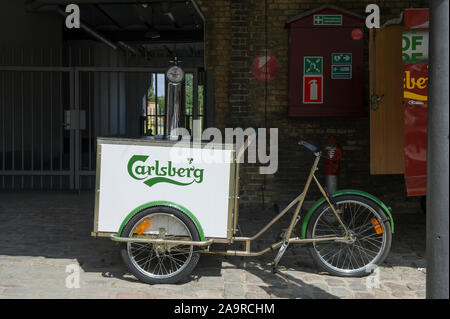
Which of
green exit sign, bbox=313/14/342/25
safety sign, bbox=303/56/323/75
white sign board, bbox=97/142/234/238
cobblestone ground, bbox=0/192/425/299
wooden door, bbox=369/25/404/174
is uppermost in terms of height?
green exit sign, bbox=313/14/342/25

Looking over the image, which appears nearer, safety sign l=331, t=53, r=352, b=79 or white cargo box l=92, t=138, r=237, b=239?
white cargo box l=92, t=138, r=237, b=239

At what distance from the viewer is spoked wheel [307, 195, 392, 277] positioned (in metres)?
4.60

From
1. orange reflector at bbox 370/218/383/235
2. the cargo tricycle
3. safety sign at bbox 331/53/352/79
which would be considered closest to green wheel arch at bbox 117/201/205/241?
the cargo tricycle

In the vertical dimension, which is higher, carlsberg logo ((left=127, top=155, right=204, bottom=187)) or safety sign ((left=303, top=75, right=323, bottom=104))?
safety sign ((left=303, top=75, right=323, bottom=104))

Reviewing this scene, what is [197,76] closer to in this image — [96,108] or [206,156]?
[206,156]

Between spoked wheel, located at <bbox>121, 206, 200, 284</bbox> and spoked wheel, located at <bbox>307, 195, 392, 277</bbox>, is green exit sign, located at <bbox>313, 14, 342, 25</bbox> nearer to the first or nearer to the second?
spoked wheel, located at <bbox>307, 195, 392, 277</bbox>

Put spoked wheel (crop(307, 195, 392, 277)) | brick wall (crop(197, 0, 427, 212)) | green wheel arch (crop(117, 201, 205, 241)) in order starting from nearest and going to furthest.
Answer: green wheel arch (crop(117, 201, 205, 241)) < spoked wheel (crop(307, 195, 392, 277)) < brick wall (crop(197, 0, 427, 212))

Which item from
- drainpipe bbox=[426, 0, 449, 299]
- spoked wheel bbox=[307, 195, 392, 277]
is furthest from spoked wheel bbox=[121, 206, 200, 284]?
drainpipe bbox=[426, 0, 449, 299]

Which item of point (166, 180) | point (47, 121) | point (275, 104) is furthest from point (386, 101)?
point (47, 121)

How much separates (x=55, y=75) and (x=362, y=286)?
42.6 feet

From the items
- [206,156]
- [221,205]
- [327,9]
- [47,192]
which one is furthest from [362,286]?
[47,192]

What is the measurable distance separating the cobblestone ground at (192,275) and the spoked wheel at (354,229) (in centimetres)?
12

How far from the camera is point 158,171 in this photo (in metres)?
4.48

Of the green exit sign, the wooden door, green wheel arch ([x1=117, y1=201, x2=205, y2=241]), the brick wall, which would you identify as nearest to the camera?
green wheel arch ([x1=117, y1=201, x2=205, y2=241])
